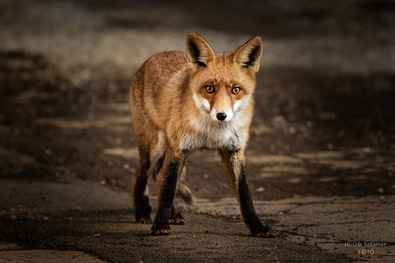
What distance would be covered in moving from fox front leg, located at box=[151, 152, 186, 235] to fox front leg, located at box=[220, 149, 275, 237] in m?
0.43

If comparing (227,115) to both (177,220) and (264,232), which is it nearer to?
Result: (264,232)

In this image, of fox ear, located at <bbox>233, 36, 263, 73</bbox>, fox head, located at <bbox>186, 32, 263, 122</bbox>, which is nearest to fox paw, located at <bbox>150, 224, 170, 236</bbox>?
fox head, located at <bbox>186, 32, 263, 122</bbox>

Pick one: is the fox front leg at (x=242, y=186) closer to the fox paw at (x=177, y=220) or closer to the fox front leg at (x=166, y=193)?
the fox front leg at (x=166, y=193)

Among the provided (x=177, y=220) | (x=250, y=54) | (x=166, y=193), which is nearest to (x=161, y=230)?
(x=166, y=193)

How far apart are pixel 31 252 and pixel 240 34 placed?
56.5 feet

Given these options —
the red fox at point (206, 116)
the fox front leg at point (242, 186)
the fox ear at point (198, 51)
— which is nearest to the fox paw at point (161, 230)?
the red fox at point (206, 116)

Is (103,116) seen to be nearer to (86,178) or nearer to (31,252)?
(86,178)

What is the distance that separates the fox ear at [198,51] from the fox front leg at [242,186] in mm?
794

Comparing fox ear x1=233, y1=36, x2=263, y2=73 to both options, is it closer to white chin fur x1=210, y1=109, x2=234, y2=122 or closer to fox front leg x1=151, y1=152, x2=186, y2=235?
white chin fur x1=210, y1=109, x2=234, y2=122

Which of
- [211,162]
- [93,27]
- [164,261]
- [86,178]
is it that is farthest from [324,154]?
[93,27]

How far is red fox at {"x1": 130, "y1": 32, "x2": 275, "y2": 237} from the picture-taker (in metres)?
5.52

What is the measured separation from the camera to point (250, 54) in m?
5.74

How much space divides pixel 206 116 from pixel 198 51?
1.84 feet

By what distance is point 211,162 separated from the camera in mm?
9109
